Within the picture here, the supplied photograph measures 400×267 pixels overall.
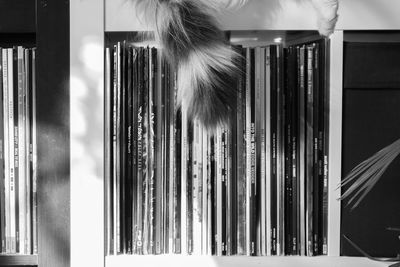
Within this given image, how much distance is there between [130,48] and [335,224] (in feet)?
1.79

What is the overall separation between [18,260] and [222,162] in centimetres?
47

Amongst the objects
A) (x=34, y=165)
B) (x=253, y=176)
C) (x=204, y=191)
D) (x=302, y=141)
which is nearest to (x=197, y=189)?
(x=204, y=191)

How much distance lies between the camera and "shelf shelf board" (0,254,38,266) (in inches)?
35.8

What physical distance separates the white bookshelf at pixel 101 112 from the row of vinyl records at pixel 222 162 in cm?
2

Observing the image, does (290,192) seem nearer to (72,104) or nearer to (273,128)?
(273,128)

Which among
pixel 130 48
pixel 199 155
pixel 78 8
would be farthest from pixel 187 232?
pixel 78 8

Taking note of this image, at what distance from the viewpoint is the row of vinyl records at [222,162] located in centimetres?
88

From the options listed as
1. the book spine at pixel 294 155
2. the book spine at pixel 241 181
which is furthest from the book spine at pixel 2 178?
the book spine at pixel 294 155

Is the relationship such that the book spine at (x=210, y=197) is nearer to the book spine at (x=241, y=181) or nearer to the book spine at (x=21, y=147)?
the book spine at (x=241, y=181)

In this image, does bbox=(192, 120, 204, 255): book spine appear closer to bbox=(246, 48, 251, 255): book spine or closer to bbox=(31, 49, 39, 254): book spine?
bbox=(246, 48, 251, 255): book spine

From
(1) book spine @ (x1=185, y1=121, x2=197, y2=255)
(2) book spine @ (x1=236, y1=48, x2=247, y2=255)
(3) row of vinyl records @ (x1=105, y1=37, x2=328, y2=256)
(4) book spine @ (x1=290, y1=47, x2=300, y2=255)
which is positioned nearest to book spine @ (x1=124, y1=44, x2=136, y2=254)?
(3) row of vinyl records @ (x1=105, y1=37, x2=328, y2=256)

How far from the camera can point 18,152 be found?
922 mm

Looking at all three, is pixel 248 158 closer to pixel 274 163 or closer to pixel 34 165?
pixel 274 163

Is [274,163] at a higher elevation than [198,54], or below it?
below
